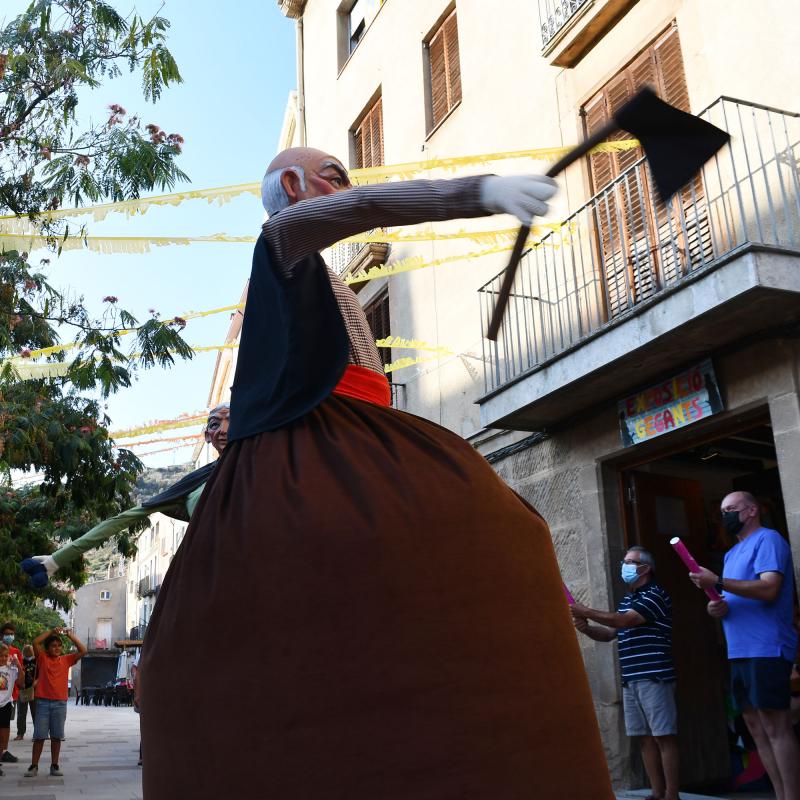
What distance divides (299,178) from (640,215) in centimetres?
684

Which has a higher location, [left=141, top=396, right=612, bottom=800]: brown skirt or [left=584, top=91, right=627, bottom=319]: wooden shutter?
[left=584, top=91, right=627, bottom=319]: wooden shutter

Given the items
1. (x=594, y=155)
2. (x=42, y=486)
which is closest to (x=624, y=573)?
(x=594, y=155)

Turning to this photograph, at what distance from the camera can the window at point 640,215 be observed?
7.83 metres

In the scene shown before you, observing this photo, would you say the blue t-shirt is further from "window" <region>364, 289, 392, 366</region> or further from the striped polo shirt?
"window" <region>364, 289, 392, 366</region>

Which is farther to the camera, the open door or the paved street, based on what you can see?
the open door

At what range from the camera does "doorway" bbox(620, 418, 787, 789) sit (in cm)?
789

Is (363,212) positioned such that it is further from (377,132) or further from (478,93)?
(377,132)

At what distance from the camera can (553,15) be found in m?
9.90

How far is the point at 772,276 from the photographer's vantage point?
6.38 metres

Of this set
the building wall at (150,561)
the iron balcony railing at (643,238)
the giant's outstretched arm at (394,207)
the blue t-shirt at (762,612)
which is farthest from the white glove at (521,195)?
the building wall at (150,561)

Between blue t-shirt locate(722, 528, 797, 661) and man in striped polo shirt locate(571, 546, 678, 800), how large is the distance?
89cm

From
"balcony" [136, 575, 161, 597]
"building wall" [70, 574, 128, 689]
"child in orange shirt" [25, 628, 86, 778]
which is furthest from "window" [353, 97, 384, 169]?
"building wall" [70, 574, 128, 689]

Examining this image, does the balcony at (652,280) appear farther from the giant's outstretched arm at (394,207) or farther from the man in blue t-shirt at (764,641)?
the giant's outstretched arm at (394,207)

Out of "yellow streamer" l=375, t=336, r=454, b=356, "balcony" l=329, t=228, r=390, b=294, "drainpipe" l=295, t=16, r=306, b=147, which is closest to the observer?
"yellow streamer" l=375, t=336, r=454, b=356
